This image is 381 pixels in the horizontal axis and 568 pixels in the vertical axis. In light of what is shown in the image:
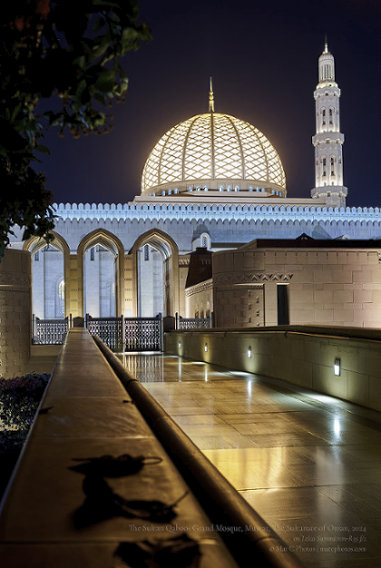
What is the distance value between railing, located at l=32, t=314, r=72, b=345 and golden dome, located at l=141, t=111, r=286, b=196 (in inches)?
716

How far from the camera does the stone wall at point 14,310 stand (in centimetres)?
1172

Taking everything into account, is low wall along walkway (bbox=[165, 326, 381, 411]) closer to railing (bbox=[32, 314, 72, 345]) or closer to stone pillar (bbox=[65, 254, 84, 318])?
railing (bbox=[32, 314, 72, 345])

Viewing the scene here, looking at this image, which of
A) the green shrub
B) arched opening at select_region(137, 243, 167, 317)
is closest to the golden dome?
arched opening at select_region(137, 243, 167, 317)

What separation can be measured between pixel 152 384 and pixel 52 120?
20.3ft

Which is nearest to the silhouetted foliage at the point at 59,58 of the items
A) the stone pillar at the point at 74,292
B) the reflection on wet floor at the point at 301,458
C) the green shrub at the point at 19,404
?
the reflection on wet floor at the point at 301,458

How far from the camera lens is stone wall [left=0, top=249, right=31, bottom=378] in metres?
11.7

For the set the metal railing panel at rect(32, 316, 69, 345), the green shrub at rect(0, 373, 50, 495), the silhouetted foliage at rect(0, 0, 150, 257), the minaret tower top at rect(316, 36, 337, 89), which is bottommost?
the green shrub at rect(0, 373, 50, 495)

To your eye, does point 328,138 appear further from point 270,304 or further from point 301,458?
point 301,458

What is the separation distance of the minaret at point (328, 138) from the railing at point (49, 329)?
2117cm

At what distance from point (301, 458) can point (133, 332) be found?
48.6 ft

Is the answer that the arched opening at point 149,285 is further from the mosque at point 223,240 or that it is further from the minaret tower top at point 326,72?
the minaret tower top at point 326,72

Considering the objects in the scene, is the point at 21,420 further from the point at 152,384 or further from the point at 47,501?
the point at 47,501

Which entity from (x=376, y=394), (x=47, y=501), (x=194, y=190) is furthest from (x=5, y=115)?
(x=194, y=190)

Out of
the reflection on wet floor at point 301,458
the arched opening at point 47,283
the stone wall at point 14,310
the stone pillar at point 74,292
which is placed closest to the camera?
the reflection on wet floor at point 301,458
